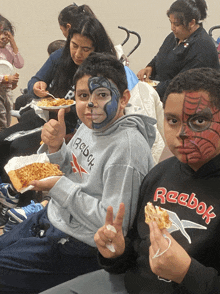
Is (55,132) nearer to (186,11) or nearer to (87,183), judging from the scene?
(87,183)

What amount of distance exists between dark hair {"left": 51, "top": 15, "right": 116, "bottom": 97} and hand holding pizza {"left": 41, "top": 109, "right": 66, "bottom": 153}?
0.48 meters

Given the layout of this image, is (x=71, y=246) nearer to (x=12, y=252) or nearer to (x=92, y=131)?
(x=12, y=252)

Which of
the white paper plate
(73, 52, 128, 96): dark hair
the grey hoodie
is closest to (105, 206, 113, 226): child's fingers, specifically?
the grey hoodie

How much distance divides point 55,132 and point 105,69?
321 millimetres

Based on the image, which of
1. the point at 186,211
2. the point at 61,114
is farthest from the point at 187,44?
the point at 186,211

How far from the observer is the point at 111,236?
0.84 meters

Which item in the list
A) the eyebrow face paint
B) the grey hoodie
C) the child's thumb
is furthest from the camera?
the child's thumb

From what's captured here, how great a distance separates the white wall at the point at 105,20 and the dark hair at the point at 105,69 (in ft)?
11.5

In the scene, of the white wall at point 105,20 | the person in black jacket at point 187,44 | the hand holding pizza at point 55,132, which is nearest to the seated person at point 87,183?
the hand holding pizza at point 55,132

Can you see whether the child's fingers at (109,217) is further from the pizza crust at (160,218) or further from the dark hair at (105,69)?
the dark hair at (105,69)

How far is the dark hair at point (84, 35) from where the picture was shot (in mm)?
1630

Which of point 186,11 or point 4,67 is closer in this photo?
point 186,11

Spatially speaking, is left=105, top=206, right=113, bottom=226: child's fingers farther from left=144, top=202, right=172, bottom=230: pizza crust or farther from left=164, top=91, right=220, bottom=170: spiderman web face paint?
left=164, top=91, right=220, bottom=170: spiderman web face paint

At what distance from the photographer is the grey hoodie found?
1048 millimetres
